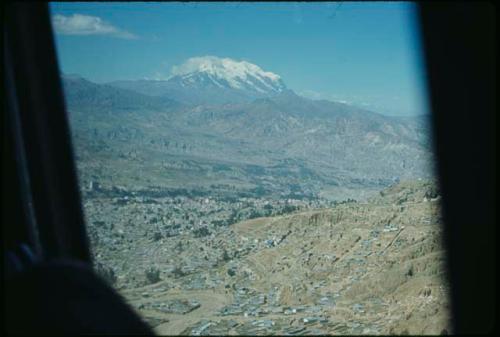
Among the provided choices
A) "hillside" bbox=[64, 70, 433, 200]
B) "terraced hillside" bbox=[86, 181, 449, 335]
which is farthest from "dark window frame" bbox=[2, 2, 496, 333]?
"hillside" bbox=[64, 70, 433, 200]

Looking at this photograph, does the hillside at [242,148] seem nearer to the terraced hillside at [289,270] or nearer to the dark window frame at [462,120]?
the dark window frame at [462,120]

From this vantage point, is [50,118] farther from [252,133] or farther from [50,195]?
[252,133]

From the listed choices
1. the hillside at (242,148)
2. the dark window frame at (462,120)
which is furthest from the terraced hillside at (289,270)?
the hillside at (242,148)

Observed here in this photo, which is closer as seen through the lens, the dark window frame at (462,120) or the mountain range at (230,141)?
the dark window frame at (462,120)

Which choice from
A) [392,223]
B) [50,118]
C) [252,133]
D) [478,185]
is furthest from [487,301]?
[252,133]

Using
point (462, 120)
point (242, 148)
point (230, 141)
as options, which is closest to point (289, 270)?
point (462, 120)

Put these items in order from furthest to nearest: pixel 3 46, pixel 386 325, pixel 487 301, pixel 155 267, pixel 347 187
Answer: pixel 347 187
pixel 155 267
pixel 386 325
pixel 3 46
pixel 487 301

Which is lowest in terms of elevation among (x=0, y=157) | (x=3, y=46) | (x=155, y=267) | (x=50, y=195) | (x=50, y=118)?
(x=155, y=267)

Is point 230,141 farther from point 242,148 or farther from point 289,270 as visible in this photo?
point 289,270

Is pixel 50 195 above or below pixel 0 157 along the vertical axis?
below
